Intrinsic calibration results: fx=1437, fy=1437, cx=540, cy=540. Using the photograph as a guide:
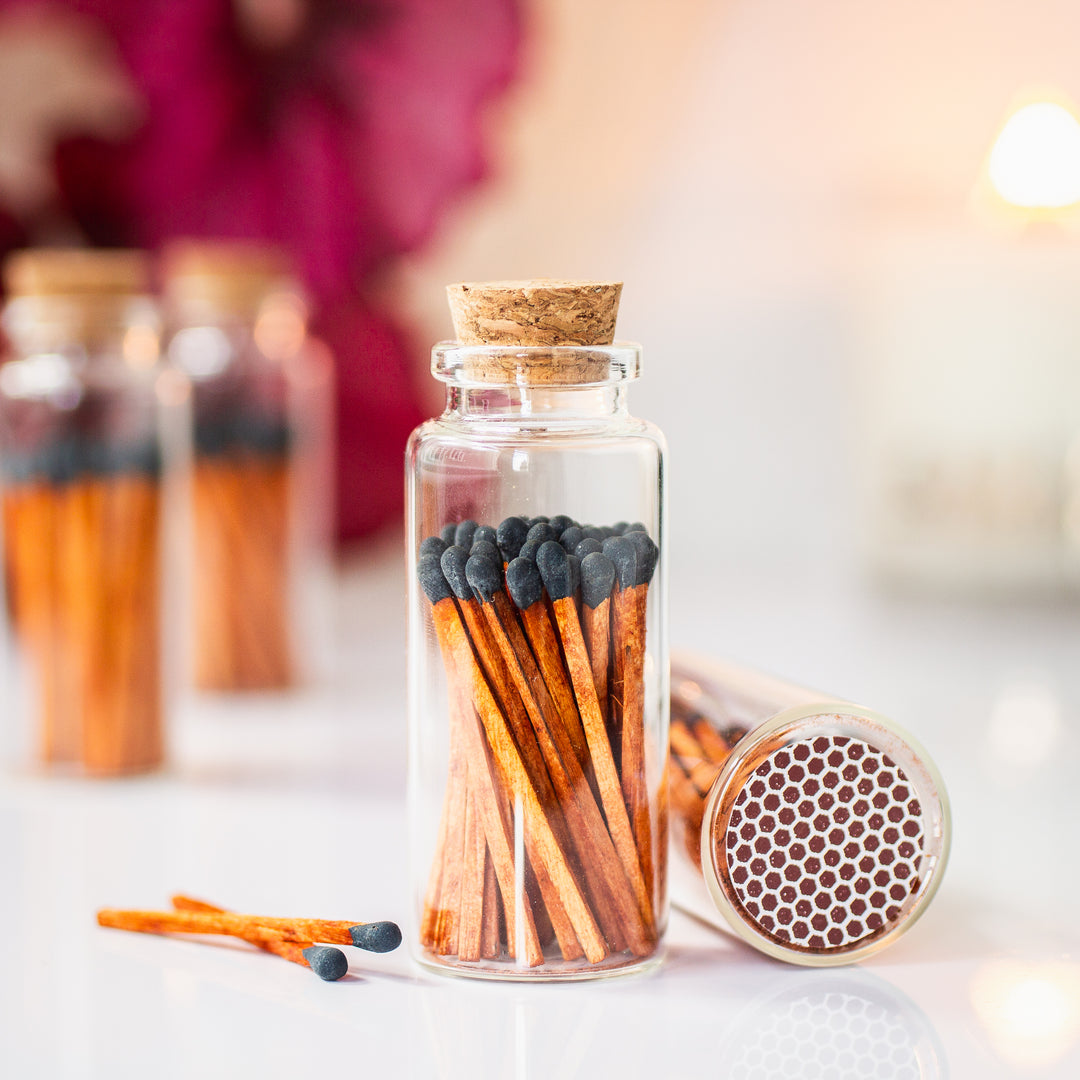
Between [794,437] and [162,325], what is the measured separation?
650 mm

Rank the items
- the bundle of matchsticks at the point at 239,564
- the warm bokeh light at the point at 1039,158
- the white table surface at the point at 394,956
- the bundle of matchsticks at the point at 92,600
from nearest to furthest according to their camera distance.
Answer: the white table surface at the point at 394,956
the bundle of matchsticks at the point at 92,600
the bundle of matchsticks at the point at 239,564
the warm bokeh light at the point at 1039,158

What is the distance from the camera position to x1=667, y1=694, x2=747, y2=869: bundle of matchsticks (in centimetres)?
51

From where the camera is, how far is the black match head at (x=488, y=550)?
0.48m

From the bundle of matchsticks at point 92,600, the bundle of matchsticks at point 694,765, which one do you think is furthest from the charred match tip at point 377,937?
the bundle of matchsticks at point 92,600

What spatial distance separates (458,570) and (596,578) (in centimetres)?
5

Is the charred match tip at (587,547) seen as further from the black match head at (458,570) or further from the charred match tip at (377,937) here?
the charred match tip at (377,937)

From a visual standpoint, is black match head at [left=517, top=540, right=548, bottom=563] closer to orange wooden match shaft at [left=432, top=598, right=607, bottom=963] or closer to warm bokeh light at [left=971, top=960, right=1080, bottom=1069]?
orange wooden match shaft at [left=432, top=598, right=607, bottom=963]

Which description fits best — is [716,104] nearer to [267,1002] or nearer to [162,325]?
[162,325]

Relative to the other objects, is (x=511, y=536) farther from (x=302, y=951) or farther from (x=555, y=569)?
(x=302, y=951)

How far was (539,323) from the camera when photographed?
481mm

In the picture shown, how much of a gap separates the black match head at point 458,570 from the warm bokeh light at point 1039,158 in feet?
2.72

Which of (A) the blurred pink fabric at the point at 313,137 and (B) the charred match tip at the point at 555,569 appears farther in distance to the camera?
(A) the blurred pink fabric at the point at 313,137

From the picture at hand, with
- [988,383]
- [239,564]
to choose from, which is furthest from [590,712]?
[988,383]

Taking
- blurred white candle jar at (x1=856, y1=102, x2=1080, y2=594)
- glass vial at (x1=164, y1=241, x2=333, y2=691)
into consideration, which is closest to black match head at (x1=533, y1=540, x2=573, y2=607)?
glass vial at (x1=164, y1=241, x2=333, y2=691)
